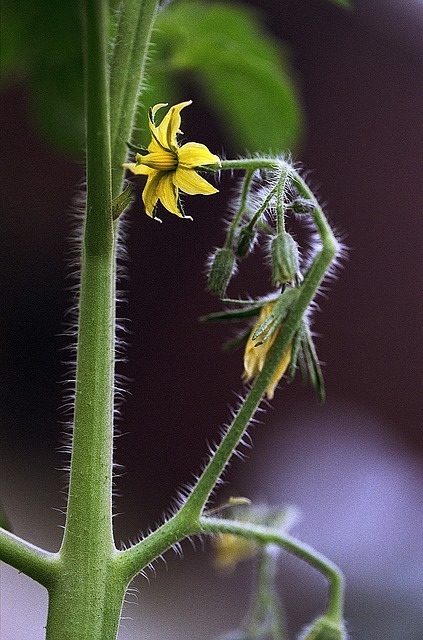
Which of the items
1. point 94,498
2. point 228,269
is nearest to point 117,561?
point 94,498

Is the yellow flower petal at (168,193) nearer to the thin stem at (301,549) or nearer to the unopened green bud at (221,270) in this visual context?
the unopened green bud at (221,270)

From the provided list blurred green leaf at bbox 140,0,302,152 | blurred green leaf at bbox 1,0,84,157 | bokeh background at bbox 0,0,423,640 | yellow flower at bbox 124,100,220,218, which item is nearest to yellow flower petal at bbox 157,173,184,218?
yellow flower at bbox 124,100,220,218

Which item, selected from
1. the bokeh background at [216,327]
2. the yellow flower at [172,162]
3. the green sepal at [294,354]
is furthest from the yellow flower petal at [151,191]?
the bokeh background at [216,327]

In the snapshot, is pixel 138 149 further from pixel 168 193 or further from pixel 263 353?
pixel 263 353

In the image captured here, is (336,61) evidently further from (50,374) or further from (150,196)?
(150,196)

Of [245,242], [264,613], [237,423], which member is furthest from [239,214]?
[264,613]
